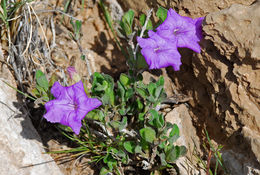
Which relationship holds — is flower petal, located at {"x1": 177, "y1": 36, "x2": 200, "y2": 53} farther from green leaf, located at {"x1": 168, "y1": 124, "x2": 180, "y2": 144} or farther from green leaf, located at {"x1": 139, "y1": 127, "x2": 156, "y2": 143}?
green leaf, located at {"x1": 139, "y1": 127, "x2": 156, "y2": 143}

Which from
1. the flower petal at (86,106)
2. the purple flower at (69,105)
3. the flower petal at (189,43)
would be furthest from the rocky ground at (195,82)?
the flower petal at (86,106)

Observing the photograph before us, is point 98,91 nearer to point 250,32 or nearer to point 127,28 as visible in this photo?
point 127,28

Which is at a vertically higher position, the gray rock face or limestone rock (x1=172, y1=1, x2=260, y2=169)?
limestone rock (x1=172, y1=1, x2=260, y2=169)

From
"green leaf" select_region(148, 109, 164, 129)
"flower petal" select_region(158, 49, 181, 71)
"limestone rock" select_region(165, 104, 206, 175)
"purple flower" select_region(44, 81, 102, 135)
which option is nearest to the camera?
"purple flower" select_region(44, 81, 102, 135)

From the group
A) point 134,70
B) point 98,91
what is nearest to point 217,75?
point 134,70

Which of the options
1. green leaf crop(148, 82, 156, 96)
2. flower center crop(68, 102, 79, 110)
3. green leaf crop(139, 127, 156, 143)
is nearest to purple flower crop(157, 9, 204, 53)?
green leaf crop(148, 82, 156, 96)

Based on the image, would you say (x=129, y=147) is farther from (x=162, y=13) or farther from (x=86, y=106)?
(x=162, y=13)
